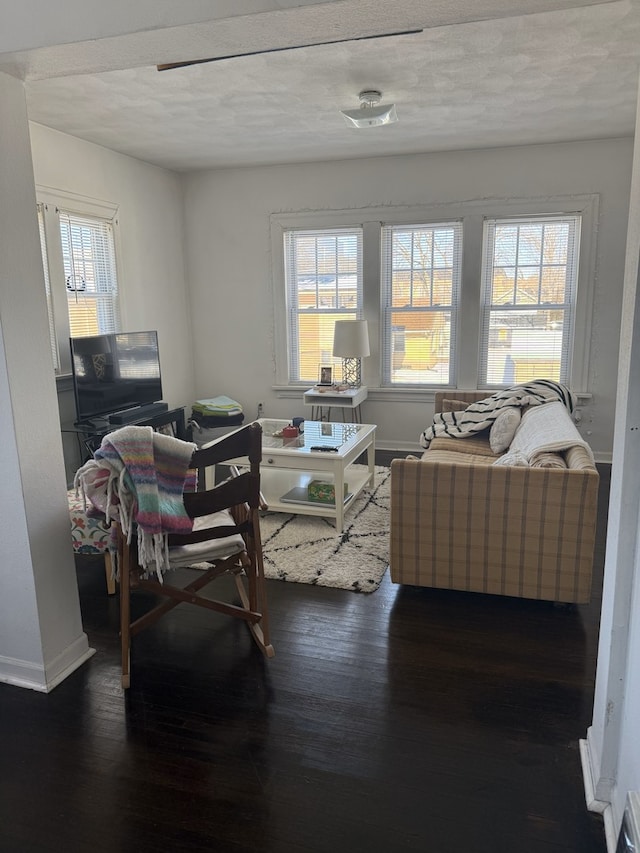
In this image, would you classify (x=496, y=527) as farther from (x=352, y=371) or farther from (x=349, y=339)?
(x=352, y=371)

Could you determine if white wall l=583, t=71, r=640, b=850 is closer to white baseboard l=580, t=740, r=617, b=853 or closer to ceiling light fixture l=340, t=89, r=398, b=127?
white baseboard l=580, t=740, r=617, b=853

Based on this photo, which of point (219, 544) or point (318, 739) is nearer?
point (318, 739)

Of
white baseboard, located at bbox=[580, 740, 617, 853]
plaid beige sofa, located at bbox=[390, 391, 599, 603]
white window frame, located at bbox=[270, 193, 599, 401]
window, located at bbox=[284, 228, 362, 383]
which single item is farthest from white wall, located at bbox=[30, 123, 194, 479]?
white baseboard, located at bbox=[580, 740, 617, 853]

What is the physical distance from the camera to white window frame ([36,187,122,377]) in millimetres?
4281

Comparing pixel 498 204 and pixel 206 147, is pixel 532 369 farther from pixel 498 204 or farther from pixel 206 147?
pixel 206 147

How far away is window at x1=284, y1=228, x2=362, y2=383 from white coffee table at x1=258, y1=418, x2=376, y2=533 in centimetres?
143

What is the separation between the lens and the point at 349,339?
206 inches

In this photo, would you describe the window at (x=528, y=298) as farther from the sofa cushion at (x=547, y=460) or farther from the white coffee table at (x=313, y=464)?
the sofa cushion at (x=547, y=460)

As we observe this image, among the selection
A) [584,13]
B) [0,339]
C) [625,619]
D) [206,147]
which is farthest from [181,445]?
[206,147]

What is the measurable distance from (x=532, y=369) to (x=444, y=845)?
440 centimetres

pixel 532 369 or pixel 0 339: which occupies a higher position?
pixel 0 339

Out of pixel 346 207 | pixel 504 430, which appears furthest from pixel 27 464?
pixel 346 207

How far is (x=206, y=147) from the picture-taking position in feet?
16.2

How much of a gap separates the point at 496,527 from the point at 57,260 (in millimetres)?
3623
